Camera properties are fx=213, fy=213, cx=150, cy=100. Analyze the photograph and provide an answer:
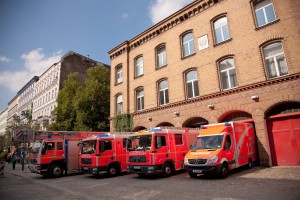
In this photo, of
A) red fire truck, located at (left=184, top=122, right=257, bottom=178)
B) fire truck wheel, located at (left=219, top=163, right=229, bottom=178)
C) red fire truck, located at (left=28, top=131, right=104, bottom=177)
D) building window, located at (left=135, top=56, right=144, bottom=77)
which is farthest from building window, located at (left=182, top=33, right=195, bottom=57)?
red fire truck, located at (left=28, top=131, right=104, bottom=177)

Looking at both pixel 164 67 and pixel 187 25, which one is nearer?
pixel 187 25

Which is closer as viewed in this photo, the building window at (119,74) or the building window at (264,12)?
the building window at (264,12)

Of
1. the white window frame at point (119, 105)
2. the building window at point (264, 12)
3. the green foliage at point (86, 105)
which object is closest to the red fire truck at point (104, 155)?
the white window frame at point (119, 105)

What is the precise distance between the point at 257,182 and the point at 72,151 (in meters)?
13.2

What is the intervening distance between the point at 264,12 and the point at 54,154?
59.8 feet

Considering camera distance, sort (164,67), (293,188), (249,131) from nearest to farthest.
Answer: (293,188), (249,131), (164,67)

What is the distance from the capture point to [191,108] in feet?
57.7

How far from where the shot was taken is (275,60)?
13945 mm

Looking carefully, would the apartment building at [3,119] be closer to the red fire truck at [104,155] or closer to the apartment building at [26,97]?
the apartment building at [26,97]

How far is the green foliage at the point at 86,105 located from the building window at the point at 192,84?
16.3 m

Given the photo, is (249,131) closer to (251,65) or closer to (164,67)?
(251,65)

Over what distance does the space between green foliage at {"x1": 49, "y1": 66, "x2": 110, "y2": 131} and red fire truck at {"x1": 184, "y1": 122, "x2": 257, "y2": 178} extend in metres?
21.2

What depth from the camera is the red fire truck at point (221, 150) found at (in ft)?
33.7

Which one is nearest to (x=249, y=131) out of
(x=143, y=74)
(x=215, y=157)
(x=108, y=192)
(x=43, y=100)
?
(x=215, y=157)
